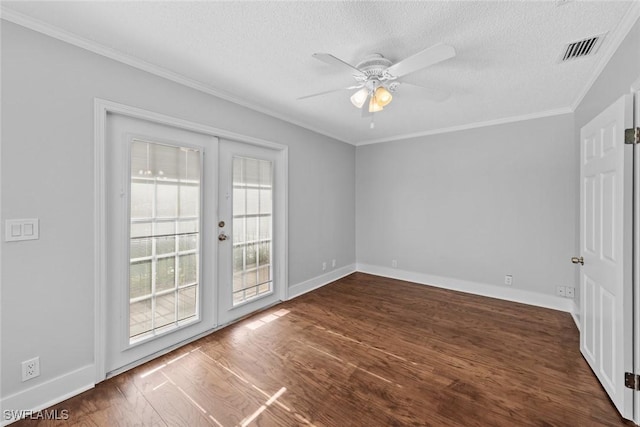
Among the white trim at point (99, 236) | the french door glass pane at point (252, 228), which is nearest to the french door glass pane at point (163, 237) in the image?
the white trim at point (99, 236)

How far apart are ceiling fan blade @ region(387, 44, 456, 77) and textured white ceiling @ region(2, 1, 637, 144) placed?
0.65ft

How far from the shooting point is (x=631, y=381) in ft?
5.22

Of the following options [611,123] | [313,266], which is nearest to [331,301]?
[313,266]

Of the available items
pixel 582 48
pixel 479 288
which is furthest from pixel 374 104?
pixel 479 288

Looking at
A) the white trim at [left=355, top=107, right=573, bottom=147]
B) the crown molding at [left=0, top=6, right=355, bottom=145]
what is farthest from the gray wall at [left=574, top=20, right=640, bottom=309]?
the crown molding at [left=0, top=6, right=355, bottom=145]

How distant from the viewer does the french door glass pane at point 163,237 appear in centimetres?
A: 224

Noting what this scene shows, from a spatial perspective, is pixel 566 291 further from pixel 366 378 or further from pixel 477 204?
pixel 366 378

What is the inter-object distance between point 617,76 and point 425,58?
1.47m

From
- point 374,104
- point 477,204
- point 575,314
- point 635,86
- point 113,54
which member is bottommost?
point 575,314

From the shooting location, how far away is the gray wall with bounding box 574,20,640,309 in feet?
5.29

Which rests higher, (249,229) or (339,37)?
(339,37)

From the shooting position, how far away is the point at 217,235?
2838 millimetres

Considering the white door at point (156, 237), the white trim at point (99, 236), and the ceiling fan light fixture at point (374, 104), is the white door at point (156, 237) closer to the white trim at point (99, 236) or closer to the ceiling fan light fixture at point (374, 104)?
the white trim at point (99, 236)

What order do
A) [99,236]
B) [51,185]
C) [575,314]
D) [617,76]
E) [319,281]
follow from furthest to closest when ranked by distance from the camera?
[319,281]
[575,314]
[99,236]
[617,76]
[51,185]
